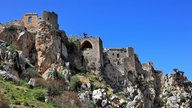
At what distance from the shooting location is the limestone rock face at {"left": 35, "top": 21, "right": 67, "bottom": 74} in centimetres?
6072

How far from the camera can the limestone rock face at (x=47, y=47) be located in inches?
2391

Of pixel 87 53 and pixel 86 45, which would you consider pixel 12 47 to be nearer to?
pixel 87 53

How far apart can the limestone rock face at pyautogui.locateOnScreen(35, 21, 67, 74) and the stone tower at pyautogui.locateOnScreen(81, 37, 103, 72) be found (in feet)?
15.3

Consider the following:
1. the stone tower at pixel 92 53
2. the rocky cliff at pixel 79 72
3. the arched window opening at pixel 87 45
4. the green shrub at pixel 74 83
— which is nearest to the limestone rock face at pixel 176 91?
the rocky cliff at pixel 79 72

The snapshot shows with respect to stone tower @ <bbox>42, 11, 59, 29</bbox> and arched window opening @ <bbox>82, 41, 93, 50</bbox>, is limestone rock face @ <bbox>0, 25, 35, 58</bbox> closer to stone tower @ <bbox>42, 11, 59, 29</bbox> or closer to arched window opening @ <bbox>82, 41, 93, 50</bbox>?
stone tower @ <bbox>42, 11, 59, 29</bbox>

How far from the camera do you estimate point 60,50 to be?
63656 millimetres

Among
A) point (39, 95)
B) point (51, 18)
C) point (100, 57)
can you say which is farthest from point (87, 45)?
point (39, 95)

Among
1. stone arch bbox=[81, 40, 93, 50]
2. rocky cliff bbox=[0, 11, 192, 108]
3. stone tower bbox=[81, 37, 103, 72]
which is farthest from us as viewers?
stone arch bbox=[81, 40, 93, 50]

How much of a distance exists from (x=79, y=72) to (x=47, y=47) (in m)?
6.13

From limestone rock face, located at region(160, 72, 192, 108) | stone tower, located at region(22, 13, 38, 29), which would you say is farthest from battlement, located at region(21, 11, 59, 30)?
limestone rock face, located at region(160, 72, 192, 108)

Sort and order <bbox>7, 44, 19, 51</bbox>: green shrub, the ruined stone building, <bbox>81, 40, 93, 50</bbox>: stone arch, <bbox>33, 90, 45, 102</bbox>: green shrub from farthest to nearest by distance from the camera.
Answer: <bbox>81, 40, 93, 50</bbox>: stone arch < the ruined stone building < <bbox>7, 44, 19, 51</bbox>: green shrub < <bbox>33, 90, 45, 102</bbox>: green shrub

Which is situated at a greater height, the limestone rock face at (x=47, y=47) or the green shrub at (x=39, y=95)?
the limestone rock face at (x=47, y=47)

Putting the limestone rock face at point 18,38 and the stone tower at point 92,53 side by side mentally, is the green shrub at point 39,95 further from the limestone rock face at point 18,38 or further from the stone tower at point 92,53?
the stone tower at point 92,53

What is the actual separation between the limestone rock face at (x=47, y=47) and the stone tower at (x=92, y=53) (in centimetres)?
468
